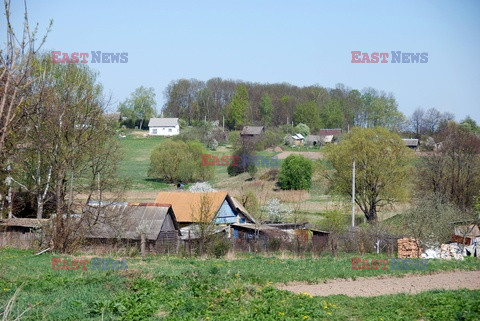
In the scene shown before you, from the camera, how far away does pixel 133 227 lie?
2916 cm

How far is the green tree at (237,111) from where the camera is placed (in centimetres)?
9869

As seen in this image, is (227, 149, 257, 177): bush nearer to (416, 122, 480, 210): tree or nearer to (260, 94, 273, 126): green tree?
(416, 122, 480, 210): tree

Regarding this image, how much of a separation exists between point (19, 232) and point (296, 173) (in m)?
32.8

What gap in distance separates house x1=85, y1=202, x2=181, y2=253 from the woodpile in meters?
10.9

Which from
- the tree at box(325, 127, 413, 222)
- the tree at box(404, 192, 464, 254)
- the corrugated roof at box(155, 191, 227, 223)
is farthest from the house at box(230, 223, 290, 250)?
the tree at box(325, 127, 413, 222)

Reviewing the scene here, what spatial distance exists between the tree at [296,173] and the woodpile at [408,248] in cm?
2738

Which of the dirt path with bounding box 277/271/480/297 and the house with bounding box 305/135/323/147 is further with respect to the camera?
the house with bounding box 305/135/323/147

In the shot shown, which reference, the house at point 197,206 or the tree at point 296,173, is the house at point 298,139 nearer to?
the tree at point 296,173

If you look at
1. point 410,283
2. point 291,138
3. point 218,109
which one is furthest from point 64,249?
point 218,109

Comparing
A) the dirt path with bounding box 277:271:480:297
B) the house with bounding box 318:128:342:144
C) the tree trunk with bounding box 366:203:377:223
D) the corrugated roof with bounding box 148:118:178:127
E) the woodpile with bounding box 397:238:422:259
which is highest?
the corrugated roof with bounding box 148:118:178:127

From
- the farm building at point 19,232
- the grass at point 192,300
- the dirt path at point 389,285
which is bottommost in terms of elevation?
the farm building at point 19,232

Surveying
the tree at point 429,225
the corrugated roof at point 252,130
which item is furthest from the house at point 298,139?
the tree at point 429,225

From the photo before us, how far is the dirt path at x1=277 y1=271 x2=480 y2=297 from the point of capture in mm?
15227

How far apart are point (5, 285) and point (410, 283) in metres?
11.4
